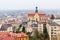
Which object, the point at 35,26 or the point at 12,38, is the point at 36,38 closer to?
the point at 12,38

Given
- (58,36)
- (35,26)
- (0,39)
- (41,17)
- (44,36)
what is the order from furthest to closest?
(41,17) < (35,26) < (44,36) < (58,36) < (0,39)

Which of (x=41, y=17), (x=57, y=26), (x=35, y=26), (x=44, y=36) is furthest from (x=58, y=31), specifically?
(x=41, y=17)

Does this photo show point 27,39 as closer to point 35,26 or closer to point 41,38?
point 41,38

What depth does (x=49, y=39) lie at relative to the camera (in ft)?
19.9

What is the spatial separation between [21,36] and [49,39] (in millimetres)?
690

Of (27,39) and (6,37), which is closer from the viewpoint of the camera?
(6,37)

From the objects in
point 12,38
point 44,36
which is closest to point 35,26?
point 44,36

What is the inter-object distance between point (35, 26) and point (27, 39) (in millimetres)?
1899

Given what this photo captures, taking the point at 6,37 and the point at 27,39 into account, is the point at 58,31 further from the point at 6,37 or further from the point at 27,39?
the point at 6,37

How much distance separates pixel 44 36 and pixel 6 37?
133 cm

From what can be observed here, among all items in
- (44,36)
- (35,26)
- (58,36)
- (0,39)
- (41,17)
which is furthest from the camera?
(41,17)

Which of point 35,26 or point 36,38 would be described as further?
point 35,26

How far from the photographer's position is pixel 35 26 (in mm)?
8023

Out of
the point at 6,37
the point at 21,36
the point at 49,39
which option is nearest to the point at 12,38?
the point at 6,37
